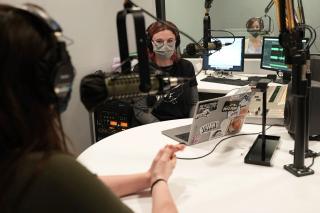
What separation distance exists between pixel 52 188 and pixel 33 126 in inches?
4.5

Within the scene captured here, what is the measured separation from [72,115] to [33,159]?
2226mm

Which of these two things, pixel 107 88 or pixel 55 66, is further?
pixel 107 88

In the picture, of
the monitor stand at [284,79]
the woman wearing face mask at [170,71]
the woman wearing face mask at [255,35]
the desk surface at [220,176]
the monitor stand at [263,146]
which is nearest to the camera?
the desk surface at [220,176]

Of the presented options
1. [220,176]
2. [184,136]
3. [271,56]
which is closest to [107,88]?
[220,176]

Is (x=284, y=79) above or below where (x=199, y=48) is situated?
below

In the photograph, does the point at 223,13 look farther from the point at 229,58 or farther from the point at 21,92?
the point at 21,92

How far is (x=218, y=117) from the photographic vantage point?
165cm

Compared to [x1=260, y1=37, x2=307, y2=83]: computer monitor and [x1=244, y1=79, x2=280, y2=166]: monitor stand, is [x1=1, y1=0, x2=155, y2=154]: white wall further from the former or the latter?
[x1=244, y1=79, x2=280, y2=166]: monitor stand

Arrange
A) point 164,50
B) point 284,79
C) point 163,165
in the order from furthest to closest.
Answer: point 284,79
point 164,50
point 163,165

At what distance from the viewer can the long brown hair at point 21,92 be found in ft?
2.11

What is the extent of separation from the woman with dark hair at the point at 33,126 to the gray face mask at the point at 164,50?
183 cm

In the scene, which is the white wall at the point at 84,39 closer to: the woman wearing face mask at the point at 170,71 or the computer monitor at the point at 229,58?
the woman wearing face mask at the point at 170,71

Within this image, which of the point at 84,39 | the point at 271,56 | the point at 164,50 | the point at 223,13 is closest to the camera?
the point at 164,50

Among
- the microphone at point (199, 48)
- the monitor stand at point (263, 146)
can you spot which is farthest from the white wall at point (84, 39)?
the monitor stand at point (263, 146)
